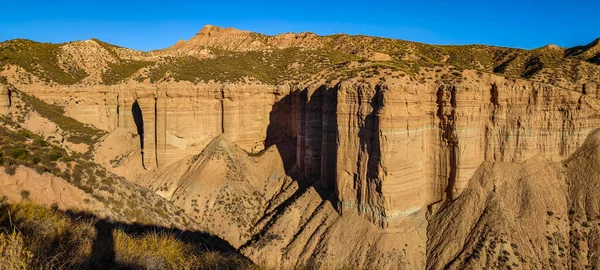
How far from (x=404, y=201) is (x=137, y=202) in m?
15.4

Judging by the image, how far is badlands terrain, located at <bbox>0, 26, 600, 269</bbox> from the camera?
2008 cm

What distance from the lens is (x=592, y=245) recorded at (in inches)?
814

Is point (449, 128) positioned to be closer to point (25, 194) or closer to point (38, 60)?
point (25, 194)

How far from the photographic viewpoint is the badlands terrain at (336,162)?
20078 mm

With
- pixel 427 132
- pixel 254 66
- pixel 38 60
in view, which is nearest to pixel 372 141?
pixel 427 132

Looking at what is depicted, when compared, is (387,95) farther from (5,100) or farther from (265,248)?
(5,100)

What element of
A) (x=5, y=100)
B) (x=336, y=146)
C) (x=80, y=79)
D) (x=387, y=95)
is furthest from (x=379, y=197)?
(x=80, y=79)

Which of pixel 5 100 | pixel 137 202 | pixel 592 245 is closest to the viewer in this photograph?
Answer: pixel 137 202

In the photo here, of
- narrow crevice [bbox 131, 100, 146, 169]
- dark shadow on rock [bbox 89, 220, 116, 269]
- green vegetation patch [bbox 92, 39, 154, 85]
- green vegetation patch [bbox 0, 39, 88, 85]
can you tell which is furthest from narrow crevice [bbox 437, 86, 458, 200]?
green vegetation patch [bbox 0, 39, 88, 85]

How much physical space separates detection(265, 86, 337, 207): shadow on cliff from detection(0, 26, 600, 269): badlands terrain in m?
0.13

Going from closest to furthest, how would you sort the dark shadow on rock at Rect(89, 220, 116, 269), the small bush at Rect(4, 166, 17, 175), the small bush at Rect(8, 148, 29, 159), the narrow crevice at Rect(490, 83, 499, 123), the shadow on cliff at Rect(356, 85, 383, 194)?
the dark shadow on rock at Rect(89, 220, 116, 269) → the small bush at Rect(4, 166, 17, 175) → the small bush at Rect(8, 148, 29, 159) → the shadow on cliff at Rect(356, 85, 383, 194) → the narrow crevice at Rect(490, 83, 499, 123)

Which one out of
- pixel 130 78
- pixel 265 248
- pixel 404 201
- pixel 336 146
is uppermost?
pixel 130 78

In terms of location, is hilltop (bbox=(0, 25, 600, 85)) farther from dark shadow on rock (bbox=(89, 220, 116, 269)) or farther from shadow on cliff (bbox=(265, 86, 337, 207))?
dark shadow on rock (bbox=(89, 220, 116, 269))

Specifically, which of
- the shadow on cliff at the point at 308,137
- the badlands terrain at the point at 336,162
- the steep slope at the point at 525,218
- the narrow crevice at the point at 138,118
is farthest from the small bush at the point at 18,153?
the steep slope at the point at 525,218
